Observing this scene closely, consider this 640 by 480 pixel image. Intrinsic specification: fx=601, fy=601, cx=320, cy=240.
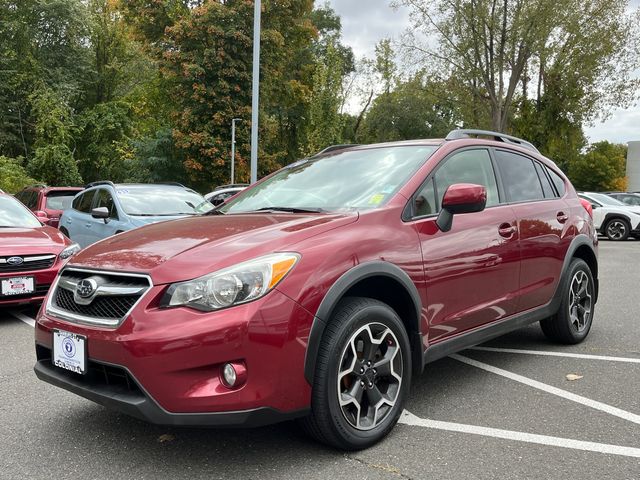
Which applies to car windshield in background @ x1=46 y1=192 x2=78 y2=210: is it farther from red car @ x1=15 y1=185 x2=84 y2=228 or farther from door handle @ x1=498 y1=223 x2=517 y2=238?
door handle @ x1=498 y1=223 x2=517 y2=238

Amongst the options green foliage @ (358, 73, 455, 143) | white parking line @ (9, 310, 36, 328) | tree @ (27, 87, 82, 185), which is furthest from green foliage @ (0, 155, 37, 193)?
green foliage @ (358, 73, 455, 143)

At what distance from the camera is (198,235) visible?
3137 millimetres

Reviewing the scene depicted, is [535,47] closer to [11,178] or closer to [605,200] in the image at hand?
[605,200]

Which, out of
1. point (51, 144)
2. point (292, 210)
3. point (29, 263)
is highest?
point (51, 144)

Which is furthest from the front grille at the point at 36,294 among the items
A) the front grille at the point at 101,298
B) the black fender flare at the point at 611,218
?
the black fender flare at the point at 611,218

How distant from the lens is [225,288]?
263 cm

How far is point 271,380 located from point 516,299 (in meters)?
2.21

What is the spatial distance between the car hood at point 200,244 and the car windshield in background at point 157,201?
5.10 meters

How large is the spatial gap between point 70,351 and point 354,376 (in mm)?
1383

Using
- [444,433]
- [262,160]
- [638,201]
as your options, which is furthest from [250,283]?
[262,160]

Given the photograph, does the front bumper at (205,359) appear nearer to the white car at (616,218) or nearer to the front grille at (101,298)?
the front grille at (101,298)

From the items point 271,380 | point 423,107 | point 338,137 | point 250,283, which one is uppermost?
point 423,107

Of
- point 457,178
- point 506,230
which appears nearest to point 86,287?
point 457,178

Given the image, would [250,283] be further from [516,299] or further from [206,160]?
[206,160]
